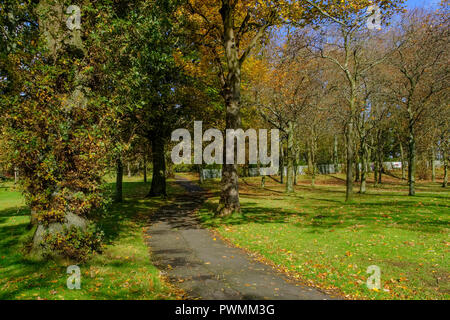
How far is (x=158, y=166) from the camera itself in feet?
80.6

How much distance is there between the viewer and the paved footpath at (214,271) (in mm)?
6184

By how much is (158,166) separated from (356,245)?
60.2 ft

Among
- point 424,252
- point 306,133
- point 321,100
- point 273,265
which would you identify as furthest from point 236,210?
point 306,133

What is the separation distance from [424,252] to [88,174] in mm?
10327

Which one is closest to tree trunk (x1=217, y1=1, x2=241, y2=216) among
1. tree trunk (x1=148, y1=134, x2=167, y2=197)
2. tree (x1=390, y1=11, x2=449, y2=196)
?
tree trunk (x1=148, y1=134, x2=167, y2=197)

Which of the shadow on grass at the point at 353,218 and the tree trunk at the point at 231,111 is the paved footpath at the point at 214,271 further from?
the shadow on grass at the point at 353,218

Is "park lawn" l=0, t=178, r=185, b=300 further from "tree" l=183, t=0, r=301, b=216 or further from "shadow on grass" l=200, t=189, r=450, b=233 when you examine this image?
"tree" l=183, t=0, r=301, b=216

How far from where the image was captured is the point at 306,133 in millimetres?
42500

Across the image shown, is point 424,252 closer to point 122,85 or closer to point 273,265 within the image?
point 273,265

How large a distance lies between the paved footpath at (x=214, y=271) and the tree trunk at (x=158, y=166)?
12.8 metres

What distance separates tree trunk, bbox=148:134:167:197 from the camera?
23.9 m

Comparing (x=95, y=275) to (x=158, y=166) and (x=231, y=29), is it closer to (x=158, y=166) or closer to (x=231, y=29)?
(x=231, y=29)

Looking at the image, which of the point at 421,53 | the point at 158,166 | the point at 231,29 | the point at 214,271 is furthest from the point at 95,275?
the point at 421,53

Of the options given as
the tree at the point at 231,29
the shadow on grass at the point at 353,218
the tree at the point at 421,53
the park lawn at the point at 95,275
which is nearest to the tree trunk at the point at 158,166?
the shadow on grass at the point at 353,218
